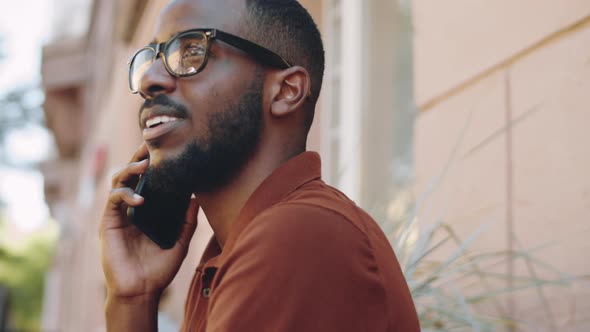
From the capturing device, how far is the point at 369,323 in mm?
1227

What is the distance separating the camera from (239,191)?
1625mm

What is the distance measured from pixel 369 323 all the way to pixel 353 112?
2966 millimetres

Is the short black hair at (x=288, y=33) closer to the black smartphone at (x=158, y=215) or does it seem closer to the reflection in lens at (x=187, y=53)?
the reflection in lens at (x=187, y=53)

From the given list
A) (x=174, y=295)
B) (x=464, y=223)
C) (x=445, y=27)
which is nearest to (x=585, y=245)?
(x=464, y=223)

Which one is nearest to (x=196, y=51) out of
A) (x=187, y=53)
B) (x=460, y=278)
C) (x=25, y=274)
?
(x=187, y=53)

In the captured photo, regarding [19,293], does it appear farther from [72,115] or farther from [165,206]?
[165,206]

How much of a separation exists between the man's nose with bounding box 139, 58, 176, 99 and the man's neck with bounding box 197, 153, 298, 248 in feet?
0.83

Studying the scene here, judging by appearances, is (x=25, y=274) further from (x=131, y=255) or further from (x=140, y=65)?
(x=140, y=65)

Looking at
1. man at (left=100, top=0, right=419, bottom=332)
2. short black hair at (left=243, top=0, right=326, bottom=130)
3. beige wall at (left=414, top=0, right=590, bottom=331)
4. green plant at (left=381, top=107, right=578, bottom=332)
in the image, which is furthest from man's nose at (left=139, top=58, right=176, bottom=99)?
beige wall at (left=414, top=0, right=590, bottom=331)

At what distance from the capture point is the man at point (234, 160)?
1271 millimetres

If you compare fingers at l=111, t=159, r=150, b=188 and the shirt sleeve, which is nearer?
the shirt sleeve

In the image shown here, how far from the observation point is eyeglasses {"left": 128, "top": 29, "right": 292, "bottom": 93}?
5.35ft

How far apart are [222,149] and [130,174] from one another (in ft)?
1.62

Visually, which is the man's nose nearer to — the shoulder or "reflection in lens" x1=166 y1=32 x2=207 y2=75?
"reflection in lens" x1=166 y1=32 x2=207 y2=75
